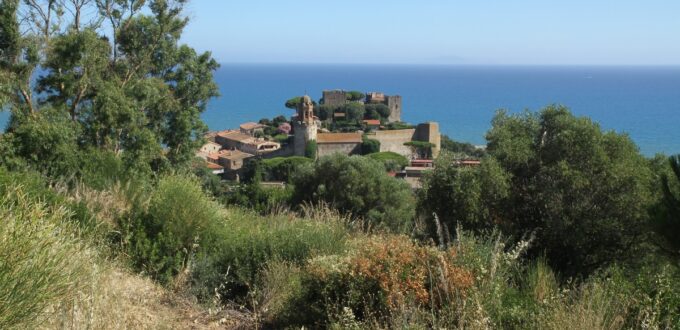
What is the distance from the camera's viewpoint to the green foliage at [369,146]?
5137 centimetres

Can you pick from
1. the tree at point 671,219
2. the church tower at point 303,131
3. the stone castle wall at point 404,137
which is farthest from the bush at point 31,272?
the stone castle wall at point 404,137

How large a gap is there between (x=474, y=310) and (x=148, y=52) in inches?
445

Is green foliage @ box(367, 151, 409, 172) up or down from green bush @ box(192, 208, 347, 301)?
down

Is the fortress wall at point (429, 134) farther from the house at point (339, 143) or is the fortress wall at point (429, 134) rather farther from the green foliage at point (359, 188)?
the green foliage at point (359, 188)

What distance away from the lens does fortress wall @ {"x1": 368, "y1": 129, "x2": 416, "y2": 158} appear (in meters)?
54.2

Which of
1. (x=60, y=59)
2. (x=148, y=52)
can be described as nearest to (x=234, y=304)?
(x=60, y=59)

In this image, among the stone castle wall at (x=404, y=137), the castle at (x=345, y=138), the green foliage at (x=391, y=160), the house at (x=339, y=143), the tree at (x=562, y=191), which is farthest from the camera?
the stone castle wall at (x=404, y=137)

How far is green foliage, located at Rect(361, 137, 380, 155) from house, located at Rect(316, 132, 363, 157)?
1.34 feet

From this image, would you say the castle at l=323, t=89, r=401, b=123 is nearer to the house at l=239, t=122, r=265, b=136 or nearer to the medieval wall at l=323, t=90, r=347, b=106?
the medieval wall at l=323, t=90, r=347, b=106

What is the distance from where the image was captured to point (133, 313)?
339cm

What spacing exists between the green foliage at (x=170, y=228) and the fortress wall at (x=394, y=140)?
159 ft

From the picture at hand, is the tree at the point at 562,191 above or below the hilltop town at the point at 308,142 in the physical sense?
above

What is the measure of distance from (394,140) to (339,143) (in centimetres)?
560

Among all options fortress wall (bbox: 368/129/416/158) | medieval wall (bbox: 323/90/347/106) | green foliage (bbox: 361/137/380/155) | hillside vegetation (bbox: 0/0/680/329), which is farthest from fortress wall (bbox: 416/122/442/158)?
hillside vegetation (bbox: 0/0/680/329)
